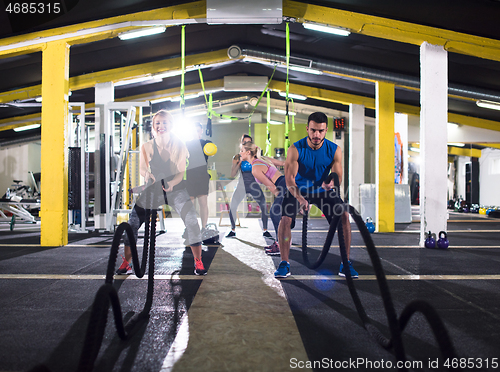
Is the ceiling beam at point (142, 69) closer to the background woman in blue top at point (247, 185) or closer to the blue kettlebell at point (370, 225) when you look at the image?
the background woman in blue top at point (247, 185)

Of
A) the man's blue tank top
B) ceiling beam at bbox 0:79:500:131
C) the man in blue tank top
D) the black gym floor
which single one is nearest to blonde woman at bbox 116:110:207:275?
the black gym floor

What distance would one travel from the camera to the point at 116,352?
1.55 metres

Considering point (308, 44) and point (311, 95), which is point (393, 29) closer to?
point (308, 44)

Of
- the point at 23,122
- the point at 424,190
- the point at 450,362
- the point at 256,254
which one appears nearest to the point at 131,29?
the point at 256,254

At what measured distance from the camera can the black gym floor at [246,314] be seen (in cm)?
148

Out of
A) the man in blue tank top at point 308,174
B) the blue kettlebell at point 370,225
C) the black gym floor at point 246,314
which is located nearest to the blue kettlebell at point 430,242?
the black gym floor at point 246,314

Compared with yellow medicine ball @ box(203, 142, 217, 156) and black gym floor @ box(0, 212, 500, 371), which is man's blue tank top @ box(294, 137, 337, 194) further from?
yellow medicine ball @ box(203, 142, 217, 156)

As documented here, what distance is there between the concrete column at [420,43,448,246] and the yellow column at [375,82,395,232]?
5.46 feet

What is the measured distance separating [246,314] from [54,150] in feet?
13.6

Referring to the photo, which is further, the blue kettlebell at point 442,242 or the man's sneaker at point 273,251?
the blue kettlebell at point 442,242

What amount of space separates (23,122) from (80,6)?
803 cm

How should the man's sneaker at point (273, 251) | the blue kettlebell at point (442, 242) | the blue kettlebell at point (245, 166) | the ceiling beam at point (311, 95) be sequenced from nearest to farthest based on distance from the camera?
the man's sneaker at point (273, 251) < the blue kettlebell at point (442, 242) < the blue kettlebell at point (245, 166) < the ceiling beam at point (311, 95)

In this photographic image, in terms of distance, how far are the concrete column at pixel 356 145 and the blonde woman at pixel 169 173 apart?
650 cm

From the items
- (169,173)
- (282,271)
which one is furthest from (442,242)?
(169,173)
